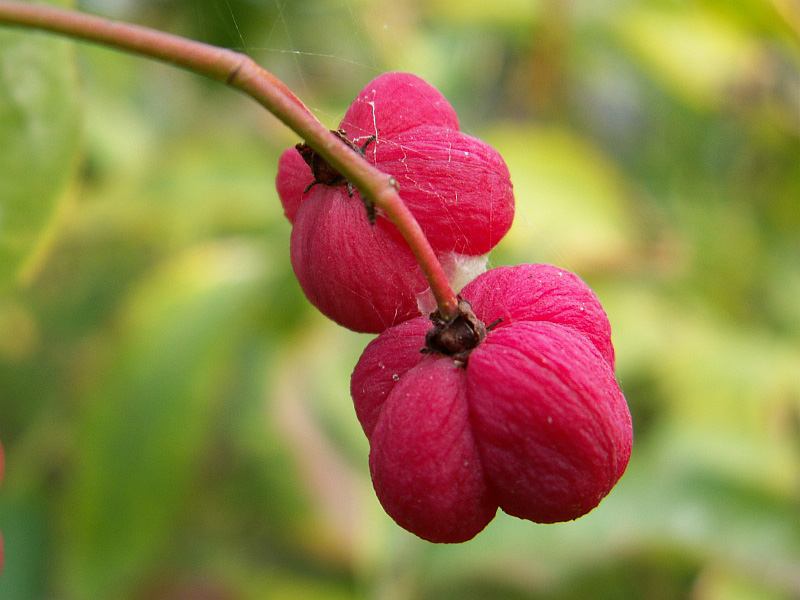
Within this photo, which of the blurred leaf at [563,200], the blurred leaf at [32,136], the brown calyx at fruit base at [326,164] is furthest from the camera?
the blurred leaf at [563,200]

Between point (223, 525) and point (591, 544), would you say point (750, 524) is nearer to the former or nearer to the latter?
point (591, 544)

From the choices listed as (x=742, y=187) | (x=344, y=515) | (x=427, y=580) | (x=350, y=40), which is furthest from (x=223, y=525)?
(x=742, y=187)

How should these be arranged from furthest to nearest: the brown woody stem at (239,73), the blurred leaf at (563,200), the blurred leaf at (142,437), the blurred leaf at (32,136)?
the blurred leaf at (563,200)
the blurred leaf at (142,437)
the blurred leaf at (32,136)
the brown woody stem at (239,73)

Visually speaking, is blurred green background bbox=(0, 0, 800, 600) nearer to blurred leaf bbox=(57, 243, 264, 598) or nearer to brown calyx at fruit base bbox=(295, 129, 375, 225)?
blurred leaf bbox=(57, 243, 264, 598)

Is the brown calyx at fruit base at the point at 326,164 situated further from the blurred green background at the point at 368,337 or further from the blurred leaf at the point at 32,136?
the blurred green background at the point at 368,337

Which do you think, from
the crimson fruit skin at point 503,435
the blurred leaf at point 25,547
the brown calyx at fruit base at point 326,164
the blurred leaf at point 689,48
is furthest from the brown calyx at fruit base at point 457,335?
the blurred leaf at point 689,48
